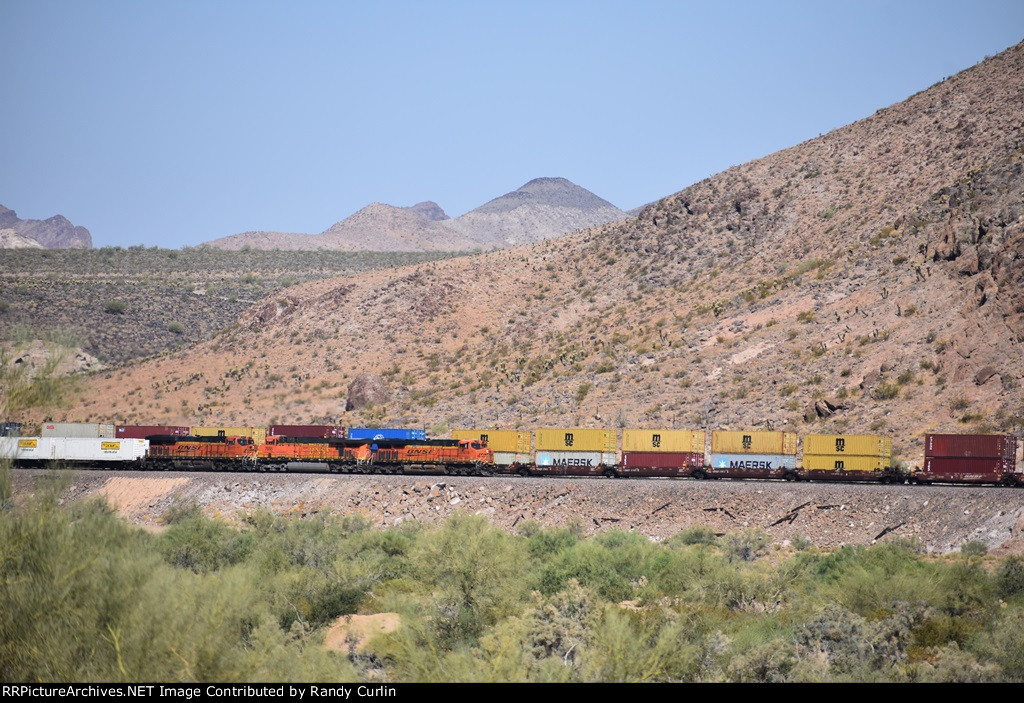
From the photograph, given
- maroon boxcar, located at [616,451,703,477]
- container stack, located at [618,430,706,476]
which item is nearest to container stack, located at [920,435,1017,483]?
maroon boxcar, located at [616,451,703,477]

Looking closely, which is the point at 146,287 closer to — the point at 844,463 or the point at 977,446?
the point at 844,463

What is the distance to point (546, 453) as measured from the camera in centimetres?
5166

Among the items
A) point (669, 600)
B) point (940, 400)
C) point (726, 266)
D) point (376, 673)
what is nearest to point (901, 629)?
point (669, 600)

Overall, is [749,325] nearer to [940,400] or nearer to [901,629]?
[940,400]

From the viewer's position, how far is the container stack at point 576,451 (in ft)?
168

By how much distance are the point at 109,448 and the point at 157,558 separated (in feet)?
132

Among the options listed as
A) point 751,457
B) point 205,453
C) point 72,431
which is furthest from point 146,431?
point 751,457

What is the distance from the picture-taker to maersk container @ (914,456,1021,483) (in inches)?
1697

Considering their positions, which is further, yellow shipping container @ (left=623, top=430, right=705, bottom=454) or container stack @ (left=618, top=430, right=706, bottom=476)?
yellow shipping container @ (left=623, top=430, right=705, bottom=454)

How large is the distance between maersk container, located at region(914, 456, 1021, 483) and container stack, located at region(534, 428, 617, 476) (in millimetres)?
15730

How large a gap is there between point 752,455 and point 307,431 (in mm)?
27867

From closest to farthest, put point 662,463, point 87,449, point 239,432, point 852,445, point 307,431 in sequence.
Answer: point 852,445 → point 662,463 → point 87,449 → point 307,431 → point 239,432

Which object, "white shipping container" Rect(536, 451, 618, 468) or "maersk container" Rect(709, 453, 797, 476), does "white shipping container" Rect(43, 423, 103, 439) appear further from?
"maersk container" Rect(709, 453, 797, 476)

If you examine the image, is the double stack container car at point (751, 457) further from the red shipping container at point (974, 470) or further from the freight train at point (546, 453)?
the red shipping container at point (974, 470)
